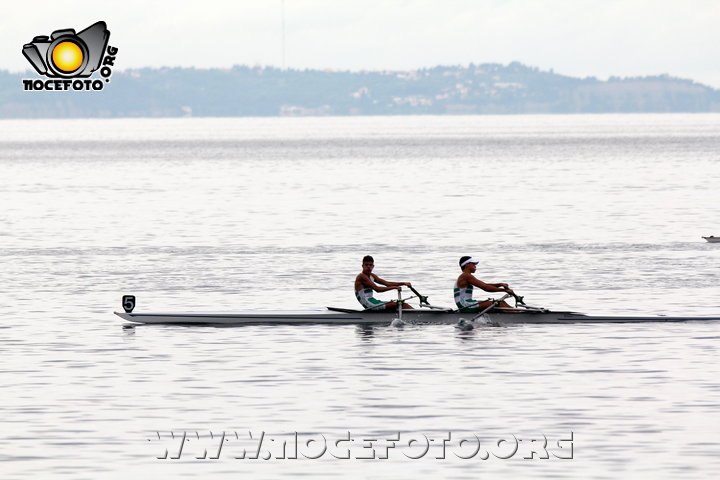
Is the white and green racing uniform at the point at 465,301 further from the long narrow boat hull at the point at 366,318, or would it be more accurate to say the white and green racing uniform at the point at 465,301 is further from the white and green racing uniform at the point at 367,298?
the white and green racing uniform at the point at 367,298

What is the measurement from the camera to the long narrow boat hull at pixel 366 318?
3362 cm

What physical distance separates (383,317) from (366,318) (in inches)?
16.9

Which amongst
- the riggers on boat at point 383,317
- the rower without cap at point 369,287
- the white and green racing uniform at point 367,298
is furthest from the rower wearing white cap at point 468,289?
the white and green racing uniform at point 367,298

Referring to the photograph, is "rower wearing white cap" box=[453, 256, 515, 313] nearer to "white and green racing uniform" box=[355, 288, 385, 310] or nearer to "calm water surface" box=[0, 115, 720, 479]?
"calm water surface" box=[0, 115, 720, 479]

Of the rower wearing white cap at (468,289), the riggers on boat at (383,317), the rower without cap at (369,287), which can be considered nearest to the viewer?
the rower wearing white cap at (468,289)

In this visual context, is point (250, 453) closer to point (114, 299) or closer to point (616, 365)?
point (616, 365)

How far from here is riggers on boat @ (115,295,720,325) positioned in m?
33.6

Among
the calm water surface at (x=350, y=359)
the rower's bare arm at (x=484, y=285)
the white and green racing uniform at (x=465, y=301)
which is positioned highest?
the rower's bare arm at (x=484, y=285)

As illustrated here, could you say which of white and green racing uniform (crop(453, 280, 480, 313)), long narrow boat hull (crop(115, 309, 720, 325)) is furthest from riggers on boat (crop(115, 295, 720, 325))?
white and green racing uniform (crop(453, 280, 480, 313))

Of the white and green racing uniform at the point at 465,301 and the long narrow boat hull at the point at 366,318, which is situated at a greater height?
the white and green racing uniform at the point at 465,301

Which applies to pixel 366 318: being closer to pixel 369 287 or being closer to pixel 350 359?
pixel 369 287

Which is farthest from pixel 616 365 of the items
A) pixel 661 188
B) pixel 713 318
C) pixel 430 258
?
pixel 661 188

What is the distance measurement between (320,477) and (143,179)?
11819cm

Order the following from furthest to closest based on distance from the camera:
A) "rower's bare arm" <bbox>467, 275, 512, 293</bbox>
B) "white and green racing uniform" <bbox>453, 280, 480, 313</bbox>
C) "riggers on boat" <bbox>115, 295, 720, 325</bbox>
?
"riggers on boat" <bbox>115, 295, 720, 325</bbox>
"white and green racing uniform" <bbox>453, 280, 480, 313</bbox>
"rower's bare arm" <bbox>467, 275, 512, 293</bbox>
